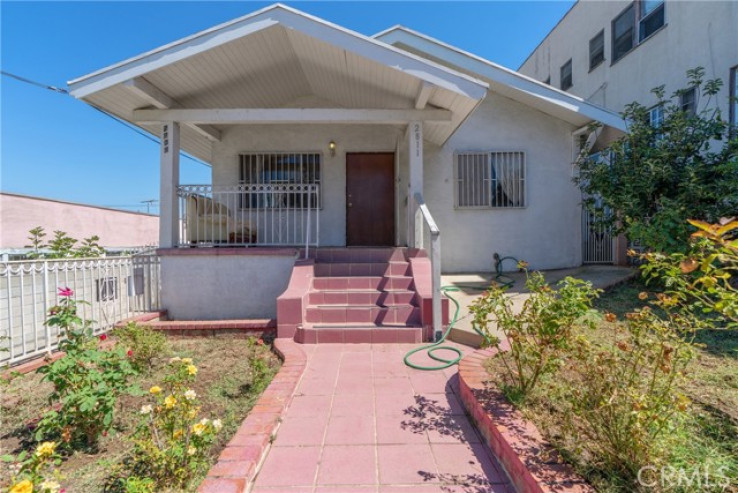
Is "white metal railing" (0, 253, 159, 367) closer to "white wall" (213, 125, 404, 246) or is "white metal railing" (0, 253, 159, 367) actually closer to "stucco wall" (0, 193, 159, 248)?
"white wall" (213, 125, 404, 246)

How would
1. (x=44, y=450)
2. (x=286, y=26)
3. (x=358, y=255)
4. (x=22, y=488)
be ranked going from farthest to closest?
(x=358, y=255)
(x=286, y=26)
(x=44, y=450)
(x=22, y=488)

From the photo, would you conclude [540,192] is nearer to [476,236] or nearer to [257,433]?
[476,236]

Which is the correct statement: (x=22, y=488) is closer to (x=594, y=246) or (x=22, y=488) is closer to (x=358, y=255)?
(x=358, y=255)

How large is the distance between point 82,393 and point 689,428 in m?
3.67

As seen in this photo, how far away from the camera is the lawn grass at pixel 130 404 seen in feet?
6.79

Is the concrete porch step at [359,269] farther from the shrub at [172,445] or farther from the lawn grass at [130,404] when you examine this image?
the shrub at [172,445]

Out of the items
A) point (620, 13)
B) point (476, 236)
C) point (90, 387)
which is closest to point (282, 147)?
point (476, 236)

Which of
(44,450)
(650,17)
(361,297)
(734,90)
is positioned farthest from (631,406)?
(650,17)

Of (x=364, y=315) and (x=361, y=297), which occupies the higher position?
(x=361, y=297)

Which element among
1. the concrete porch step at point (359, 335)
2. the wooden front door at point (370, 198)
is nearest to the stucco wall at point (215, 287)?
the concrete porch step at point (359, 335)

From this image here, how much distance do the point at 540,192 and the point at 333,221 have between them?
14.9 ft

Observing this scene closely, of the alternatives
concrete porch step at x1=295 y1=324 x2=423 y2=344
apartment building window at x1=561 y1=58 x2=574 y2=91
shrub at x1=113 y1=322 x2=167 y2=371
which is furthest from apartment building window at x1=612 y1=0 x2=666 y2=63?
shrub at x1=113 y1=322 x2=167 y2=371

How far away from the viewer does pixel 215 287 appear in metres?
5.50

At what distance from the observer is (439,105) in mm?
→ 5688
